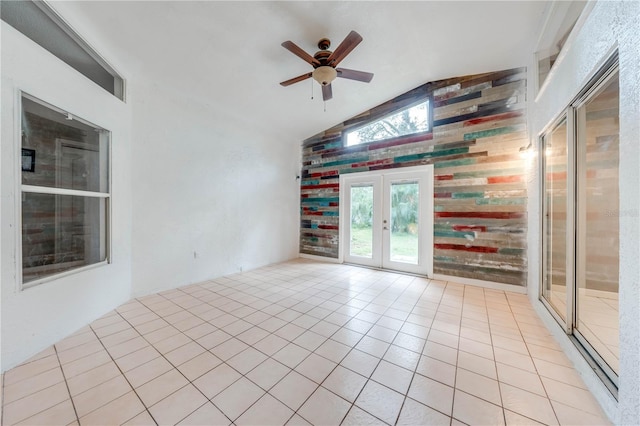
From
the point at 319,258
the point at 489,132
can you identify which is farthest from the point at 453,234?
the point at 319,258

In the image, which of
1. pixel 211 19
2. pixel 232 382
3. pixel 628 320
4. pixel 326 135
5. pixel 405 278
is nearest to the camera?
pixel 628 320

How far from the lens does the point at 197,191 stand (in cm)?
384

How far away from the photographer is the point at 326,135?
553cm

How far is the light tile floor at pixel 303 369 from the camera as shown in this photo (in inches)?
56.5

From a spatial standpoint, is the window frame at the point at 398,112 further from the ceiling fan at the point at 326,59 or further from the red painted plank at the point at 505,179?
the ceiling fan at the point at 326,59

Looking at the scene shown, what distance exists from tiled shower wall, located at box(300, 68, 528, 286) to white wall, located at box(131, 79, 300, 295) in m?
2.63

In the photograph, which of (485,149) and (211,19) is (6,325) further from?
(485,149)

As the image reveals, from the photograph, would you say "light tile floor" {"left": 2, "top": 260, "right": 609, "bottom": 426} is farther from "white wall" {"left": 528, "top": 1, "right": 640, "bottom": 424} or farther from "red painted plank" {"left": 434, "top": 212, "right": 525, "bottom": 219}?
"red painted plank" {"left": 434, "top": 212, "right": 525, "bottom": 219}

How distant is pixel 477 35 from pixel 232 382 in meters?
4.54

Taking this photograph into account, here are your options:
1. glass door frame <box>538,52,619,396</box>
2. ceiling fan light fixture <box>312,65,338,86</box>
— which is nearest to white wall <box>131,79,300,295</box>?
ceiling fan light fixture <box>312,65,338,86</box>

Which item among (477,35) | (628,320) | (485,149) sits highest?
(477,35)

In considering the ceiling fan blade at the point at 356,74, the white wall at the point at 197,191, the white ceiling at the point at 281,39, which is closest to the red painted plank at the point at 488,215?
the white ceiling at the point at 281,39

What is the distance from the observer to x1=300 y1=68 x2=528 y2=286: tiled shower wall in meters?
3.51

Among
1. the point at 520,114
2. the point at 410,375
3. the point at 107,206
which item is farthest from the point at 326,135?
the point at 410,375
